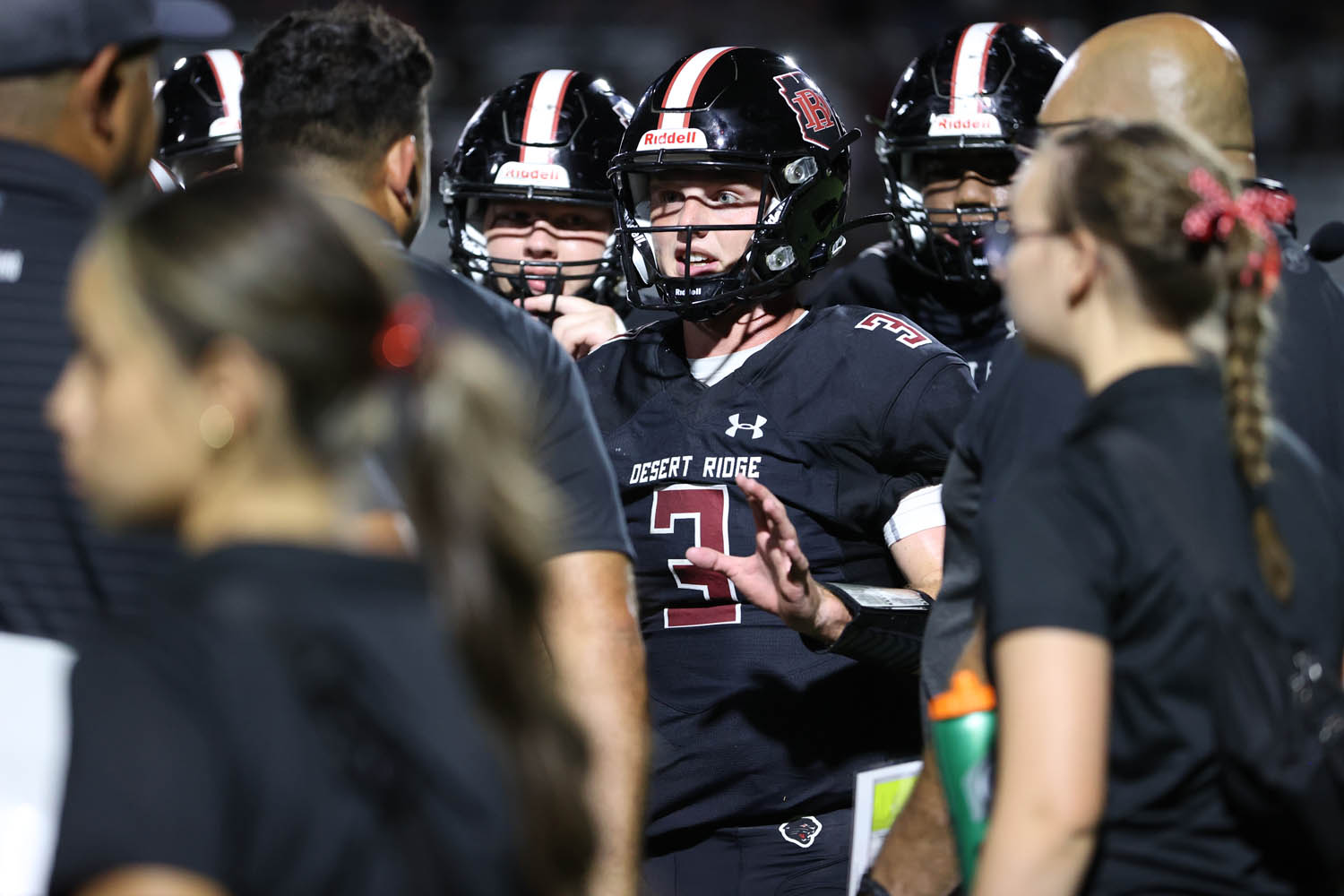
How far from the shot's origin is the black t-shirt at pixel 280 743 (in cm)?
121

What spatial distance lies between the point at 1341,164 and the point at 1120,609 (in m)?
9.80

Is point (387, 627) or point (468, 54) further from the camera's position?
point (468, 54)

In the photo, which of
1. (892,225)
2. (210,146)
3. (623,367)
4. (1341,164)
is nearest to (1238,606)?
(623,367)

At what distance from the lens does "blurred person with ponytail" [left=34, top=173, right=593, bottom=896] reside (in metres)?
1.22

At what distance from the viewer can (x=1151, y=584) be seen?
170cm

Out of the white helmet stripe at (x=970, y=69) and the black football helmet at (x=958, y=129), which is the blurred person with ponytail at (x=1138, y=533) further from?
the white helmet stripe at (x=970, y=69)

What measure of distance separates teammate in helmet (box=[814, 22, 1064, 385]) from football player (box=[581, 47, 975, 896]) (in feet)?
2.40

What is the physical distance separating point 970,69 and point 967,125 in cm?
22

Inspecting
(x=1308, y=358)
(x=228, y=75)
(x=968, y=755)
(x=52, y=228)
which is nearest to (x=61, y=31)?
(x=52, y=228)

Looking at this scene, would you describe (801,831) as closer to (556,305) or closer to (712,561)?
(712,561)

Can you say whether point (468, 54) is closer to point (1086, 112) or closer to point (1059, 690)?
point (1086, 112)

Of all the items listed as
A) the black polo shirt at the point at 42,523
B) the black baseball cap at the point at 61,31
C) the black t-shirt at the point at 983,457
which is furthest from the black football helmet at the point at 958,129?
the black polo shirt at the point at 42,523

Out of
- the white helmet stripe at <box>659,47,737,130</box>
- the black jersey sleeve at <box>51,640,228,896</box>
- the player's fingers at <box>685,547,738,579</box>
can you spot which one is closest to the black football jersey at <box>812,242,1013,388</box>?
the white helmet stripe at <box>659,47,737,130</box>

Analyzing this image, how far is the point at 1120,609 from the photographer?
1.71 meters
